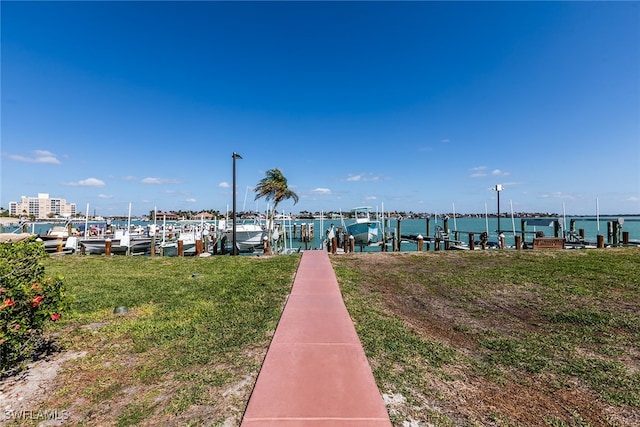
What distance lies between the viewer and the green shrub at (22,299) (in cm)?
353

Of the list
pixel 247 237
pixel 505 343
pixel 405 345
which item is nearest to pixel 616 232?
pixel 505 343

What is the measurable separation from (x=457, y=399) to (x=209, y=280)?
804cm

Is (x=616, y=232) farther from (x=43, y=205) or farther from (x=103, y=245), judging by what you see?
(x=43, y=205)

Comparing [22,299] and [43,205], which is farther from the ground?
[43,205]

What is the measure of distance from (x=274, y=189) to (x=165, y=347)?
1914 centimetres

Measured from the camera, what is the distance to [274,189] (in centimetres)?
2338

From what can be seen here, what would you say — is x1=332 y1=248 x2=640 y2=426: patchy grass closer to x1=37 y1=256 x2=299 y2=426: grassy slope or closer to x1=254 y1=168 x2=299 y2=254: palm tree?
x1=37 y1=256 x2=299 y2=426: grassy slope

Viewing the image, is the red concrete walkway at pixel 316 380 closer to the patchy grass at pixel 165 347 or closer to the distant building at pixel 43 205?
the patchy grass at pixel 165 347

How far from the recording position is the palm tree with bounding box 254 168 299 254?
76.6ft

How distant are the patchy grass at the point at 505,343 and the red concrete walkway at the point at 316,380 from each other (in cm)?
25

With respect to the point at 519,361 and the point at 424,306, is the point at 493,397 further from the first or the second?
the point at 424,306

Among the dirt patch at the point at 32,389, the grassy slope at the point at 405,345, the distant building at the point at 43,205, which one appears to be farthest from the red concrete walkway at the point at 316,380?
the distant building at the point at 43,205

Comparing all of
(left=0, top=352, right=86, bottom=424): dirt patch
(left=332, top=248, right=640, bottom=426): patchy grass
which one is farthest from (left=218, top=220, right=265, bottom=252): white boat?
(left=0, top=352, right=86, bottom=424): dirt patch

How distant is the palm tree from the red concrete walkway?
17.8 m
